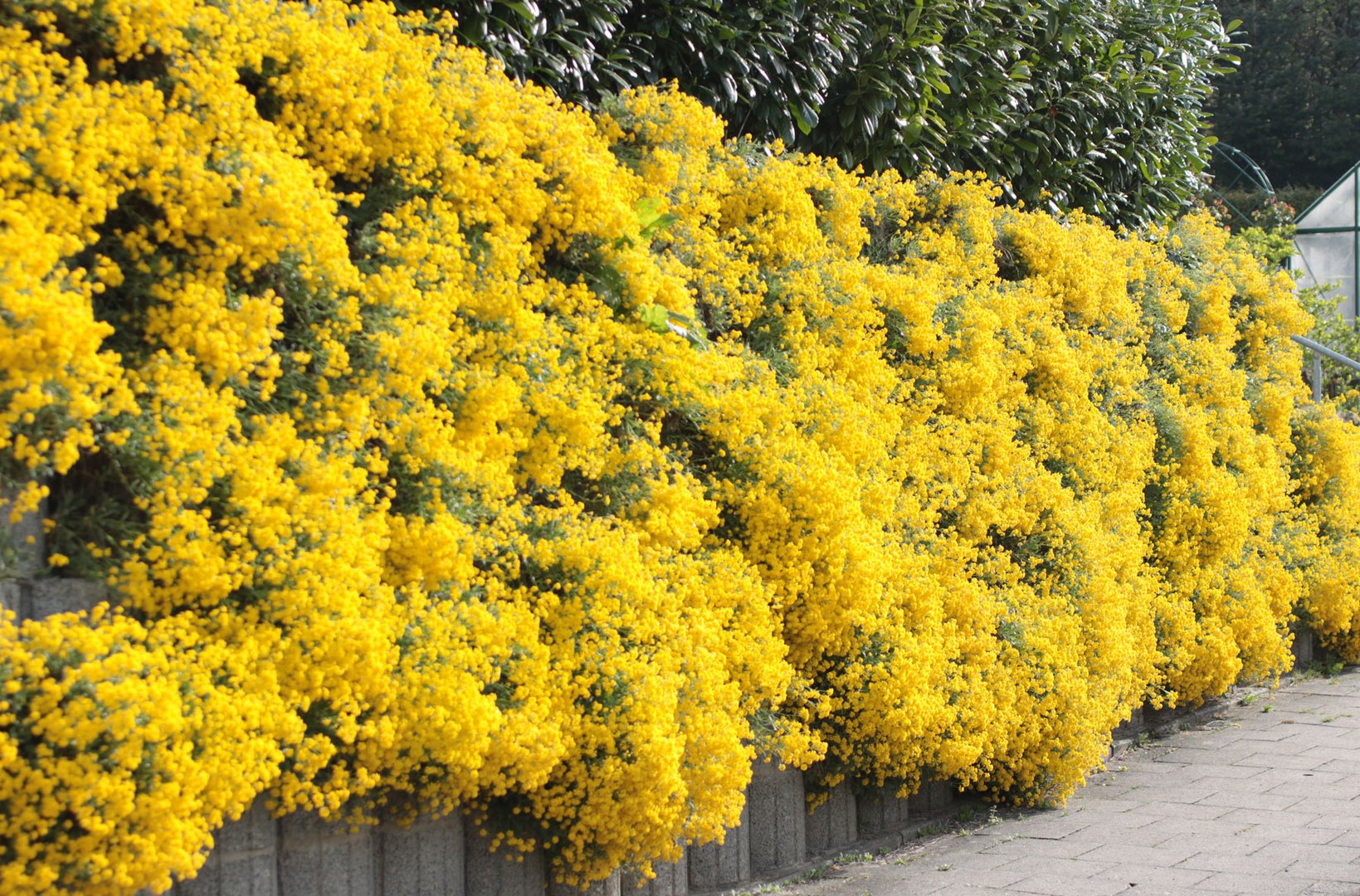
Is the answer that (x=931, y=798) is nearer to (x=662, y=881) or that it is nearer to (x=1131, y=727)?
(x=662, y=881)

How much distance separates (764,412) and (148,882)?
106 inches

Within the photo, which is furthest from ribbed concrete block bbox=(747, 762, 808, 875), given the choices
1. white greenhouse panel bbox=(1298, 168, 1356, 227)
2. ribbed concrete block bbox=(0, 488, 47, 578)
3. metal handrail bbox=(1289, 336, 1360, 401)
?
white greenhouse panel bbox=(1298, 168, 1356, 227)

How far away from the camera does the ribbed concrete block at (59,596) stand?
9.69ft

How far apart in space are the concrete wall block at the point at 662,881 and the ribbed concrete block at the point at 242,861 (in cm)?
140

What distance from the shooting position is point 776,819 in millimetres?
5234

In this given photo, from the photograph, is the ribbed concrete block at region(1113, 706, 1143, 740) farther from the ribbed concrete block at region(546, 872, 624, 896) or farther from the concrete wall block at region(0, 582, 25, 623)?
the concrete wall block at region(0, 582, 25, 623)

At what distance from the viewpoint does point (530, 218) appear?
4.12 meters

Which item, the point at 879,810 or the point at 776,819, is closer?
the point at 776,819

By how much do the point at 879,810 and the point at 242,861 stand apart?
319 centimetres

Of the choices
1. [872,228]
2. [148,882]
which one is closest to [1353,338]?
[872,228]

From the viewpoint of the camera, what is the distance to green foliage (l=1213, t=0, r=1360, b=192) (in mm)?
37000

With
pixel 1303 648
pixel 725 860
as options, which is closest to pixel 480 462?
pixel 725 860

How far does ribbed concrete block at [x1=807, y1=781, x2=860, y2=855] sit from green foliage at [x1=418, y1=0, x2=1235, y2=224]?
289cm

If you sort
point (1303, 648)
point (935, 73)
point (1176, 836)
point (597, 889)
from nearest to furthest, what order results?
point (597, 889)
point (1176, 836)
point (935, 73)
point (1303, 648)
